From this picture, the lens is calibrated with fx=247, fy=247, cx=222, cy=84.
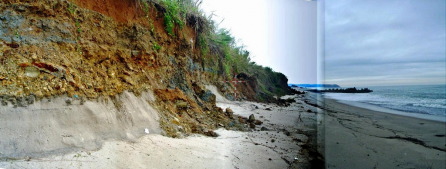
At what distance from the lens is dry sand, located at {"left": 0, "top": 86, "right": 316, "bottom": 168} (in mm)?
1471

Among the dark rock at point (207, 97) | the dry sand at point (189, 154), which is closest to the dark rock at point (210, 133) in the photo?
the dry sand at point (189, 154)

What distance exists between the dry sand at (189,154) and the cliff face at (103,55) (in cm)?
35

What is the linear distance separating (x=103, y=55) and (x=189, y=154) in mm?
1229

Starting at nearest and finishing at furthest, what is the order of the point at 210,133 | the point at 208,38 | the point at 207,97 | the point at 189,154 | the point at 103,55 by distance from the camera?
the point at 189,154 < the point at 103,55 < the point at 210,133 < the point at 207,97 < the point at 208,38

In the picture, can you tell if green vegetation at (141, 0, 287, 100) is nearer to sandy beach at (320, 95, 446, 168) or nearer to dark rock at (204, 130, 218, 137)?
dark rock at (204, 130, 218, 137)

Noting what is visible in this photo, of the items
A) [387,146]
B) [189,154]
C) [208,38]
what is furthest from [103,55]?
[208,38]

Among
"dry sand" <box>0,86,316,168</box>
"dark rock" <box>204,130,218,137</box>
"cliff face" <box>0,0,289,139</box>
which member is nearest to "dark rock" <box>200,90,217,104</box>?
"cliff face" <box>0,0,289,139</box>

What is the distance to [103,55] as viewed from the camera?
2297mm

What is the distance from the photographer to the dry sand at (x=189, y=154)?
A: 4.83 feet

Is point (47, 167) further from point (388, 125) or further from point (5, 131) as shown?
point (388, 125)

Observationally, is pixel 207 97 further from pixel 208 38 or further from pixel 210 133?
pixel 208 38

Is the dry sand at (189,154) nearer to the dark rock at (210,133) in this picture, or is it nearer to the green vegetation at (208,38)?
the dark rock at (210,133)

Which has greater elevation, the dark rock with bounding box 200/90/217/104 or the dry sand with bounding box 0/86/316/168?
the dark rock with bounding box 200/90/217/104

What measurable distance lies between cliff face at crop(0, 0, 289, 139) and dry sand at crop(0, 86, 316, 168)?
0.35 meters
